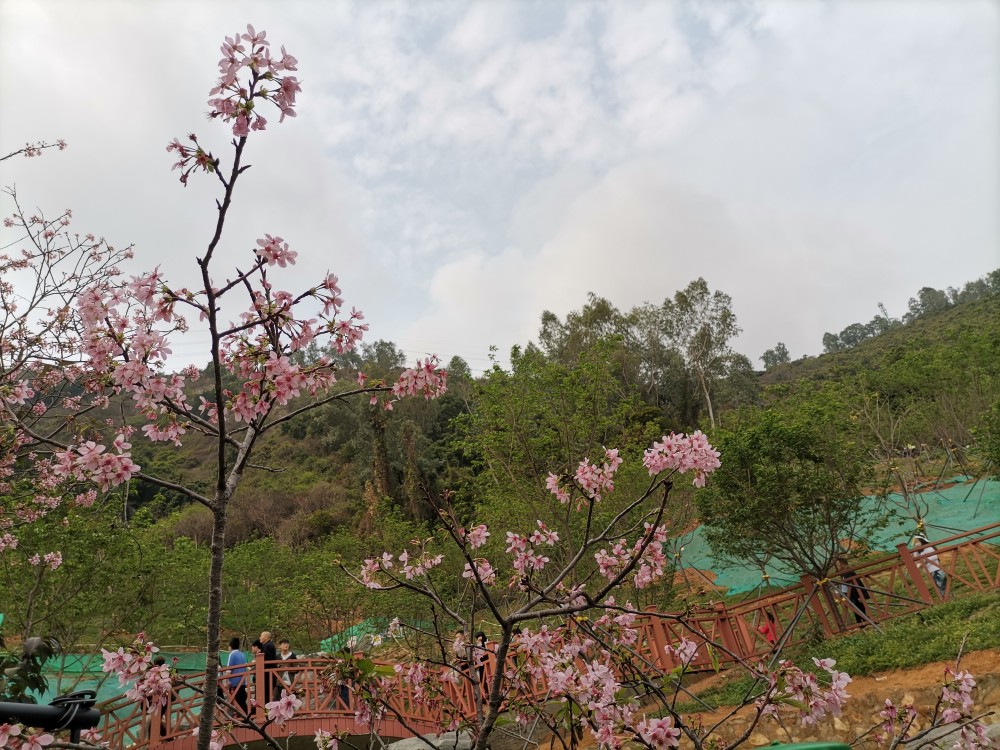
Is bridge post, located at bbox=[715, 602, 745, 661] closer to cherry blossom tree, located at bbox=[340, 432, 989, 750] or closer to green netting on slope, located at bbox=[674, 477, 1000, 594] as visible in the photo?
green netting on slope, located at bbox=[674, 477, 1000, 594]

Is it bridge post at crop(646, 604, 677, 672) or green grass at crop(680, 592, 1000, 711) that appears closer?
green grass at crop(680, 592, 1000, 711)

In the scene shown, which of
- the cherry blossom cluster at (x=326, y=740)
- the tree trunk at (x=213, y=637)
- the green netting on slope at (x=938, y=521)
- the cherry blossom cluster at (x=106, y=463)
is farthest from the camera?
the green netting on slope at (x=938, y=521)

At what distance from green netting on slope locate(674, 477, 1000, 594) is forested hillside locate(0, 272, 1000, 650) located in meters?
0.97

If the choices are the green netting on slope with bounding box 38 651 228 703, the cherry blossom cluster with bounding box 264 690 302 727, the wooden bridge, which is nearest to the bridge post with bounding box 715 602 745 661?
the wooden bridge

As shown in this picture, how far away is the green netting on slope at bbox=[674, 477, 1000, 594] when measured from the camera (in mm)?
13141

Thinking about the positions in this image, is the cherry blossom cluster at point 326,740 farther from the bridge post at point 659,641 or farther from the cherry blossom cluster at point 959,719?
the bridge post at point 659,641

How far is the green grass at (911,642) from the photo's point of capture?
740cm

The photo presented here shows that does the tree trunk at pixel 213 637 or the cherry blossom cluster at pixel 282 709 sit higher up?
the tree trunk at pixel 213 637

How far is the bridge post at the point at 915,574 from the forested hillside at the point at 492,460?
3.83 ft

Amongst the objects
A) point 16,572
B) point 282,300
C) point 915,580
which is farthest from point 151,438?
point 915,580

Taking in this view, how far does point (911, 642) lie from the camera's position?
314 inches

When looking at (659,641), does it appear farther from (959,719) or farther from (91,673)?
(91,673)

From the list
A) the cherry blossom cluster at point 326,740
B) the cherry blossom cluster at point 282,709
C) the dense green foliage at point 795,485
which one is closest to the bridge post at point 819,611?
the dense green foliage at point 795,485

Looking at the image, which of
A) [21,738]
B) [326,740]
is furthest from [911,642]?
[21,738]
